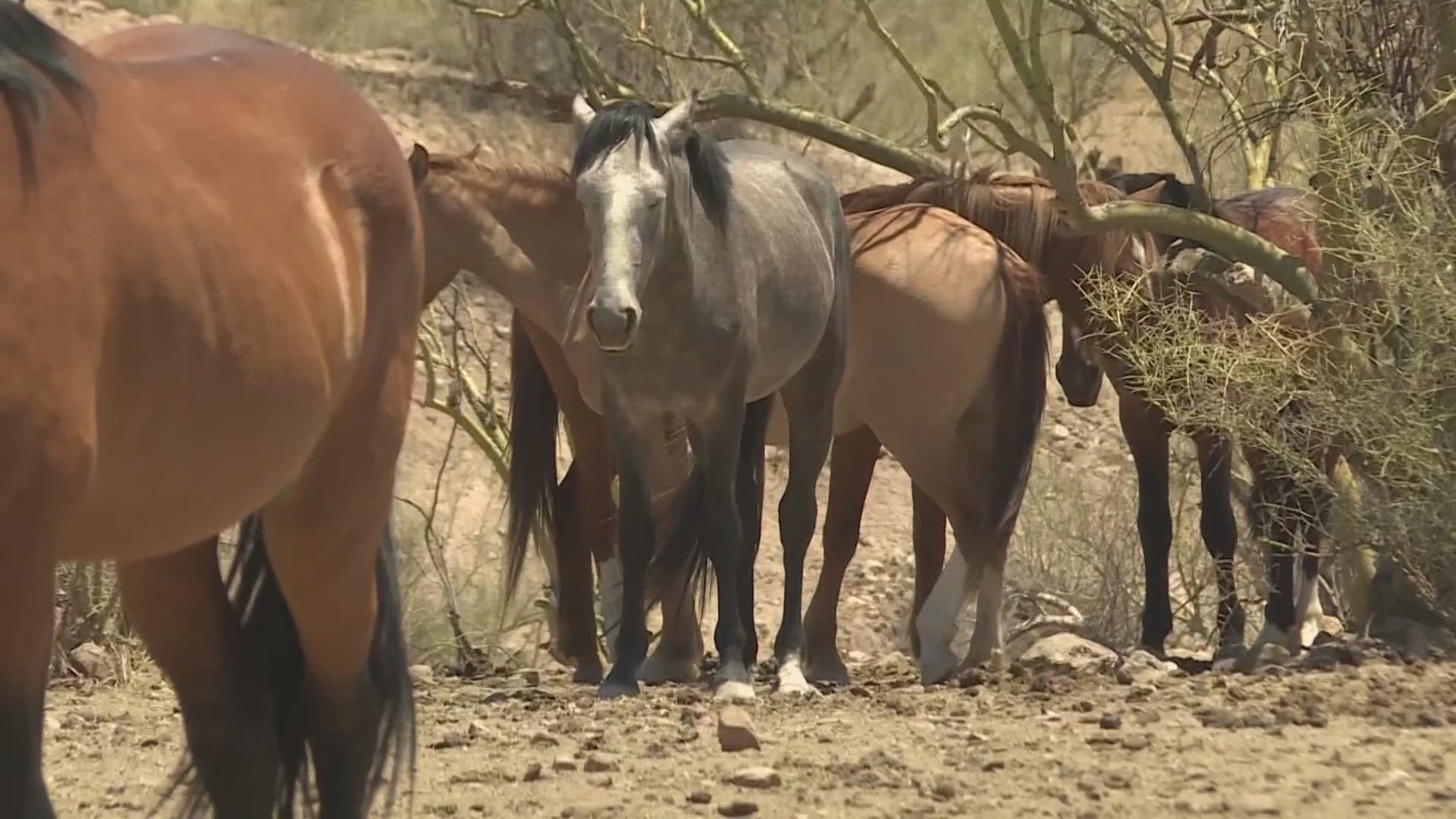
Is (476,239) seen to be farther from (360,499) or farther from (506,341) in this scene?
(506,341)

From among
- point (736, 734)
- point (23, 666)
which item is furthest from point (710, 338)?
point (23, 666)

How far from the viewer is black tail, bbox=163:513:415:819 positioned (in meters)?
4.09

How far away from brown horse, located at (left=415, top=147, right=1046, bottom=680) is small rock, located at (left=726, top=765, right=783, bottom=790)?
3.28m

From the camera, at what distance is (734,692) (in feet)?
22.7

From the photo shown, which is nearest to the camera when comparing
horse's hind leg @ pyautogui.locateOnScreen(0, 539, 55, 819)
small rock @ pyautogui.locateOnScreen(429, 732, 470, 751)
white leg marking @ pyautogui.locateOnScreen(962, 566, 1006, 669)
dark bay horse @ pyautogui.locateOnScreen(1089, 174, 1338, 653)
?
horse's hind leg @ pyautogui.locateOnScreen(0, 539, 55, 819)

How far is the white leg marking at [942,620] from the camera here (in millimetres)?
8078

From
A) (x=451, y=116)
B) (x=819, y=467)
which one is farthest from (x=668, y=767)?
(x=451, y=116)

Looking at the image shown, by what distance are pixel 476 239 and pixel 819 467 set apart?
1.57 m

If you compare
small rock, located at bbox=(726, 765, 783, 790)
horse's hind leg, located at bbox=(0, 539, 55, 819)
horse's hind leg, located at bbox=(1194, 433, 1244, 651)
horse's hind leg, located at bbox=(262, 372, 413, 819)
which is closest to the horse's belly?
horse's hind leg, located at bbox=(0, 539, 55, 819)

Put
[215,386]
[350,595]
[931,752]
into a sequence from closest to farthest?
[215,386]
[350,595]
[931,752]

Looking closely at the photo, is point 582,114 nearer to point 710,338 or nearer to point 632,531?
point 710,338

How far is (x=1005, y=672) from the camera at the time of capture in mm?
7590

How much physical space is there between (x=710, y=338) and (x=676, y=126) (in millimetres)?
728

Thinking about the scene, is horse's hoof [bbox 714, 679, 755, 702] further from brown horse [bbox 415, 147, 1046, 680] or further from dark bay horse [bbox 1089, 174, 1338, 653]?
dark bay horse [bbox 1089, 174, 1338, 653]
